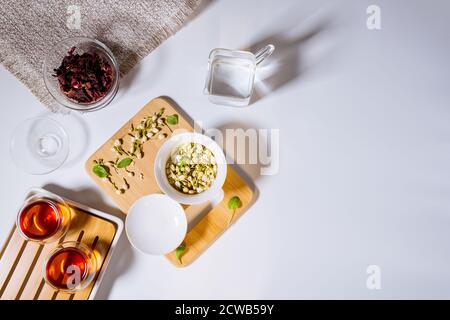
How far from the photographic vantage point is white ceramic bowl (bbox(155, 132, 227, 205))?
3.19 ft

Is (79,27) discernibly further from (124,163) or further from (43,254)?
(43,254)

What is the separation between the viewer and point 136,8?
1025 mm

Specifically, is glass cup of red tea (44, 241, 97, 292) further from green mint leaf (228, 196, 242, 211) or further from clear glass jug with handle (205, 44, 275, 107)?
clear glass jug with handle (205, 44, 275, 107)

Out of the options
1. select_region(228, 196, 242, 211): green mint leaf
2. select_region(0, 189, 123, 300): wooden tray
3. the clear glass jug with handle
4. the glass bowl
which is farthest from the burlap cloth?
select_region(228, 196, 242, 211): green mint leaf

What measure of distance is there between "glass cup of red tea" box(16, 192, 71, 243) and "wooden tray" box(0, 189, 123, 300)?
0.02m

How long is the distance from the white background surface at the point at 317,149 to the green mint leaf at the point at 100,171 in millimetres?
39

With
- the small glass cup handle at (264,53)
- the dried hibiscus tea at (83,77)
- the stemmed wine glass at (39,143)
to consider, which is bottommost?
the small glass cup handle at (264,53)

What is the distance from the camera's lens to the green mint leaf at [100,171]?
101 centimetres

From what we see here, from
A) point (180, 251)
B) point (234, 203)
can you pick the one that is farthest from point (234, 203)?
point (180, 251)

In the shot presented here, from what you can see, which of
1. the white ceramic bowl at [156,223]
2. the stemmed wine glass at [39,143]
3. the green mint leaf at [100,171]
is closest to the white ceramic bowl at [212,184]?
the white ceramic bowl at [156,223]

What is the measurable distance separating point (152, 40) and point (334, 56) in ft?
1.38

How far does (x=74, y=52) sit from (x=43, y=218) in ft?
1.22

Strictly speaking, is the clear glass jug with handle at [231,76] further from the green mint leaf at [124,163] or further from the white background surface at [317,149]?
the green mint leaf at [124,163]

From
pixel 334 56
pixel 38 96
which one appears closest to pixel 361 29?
pixel 334 56
